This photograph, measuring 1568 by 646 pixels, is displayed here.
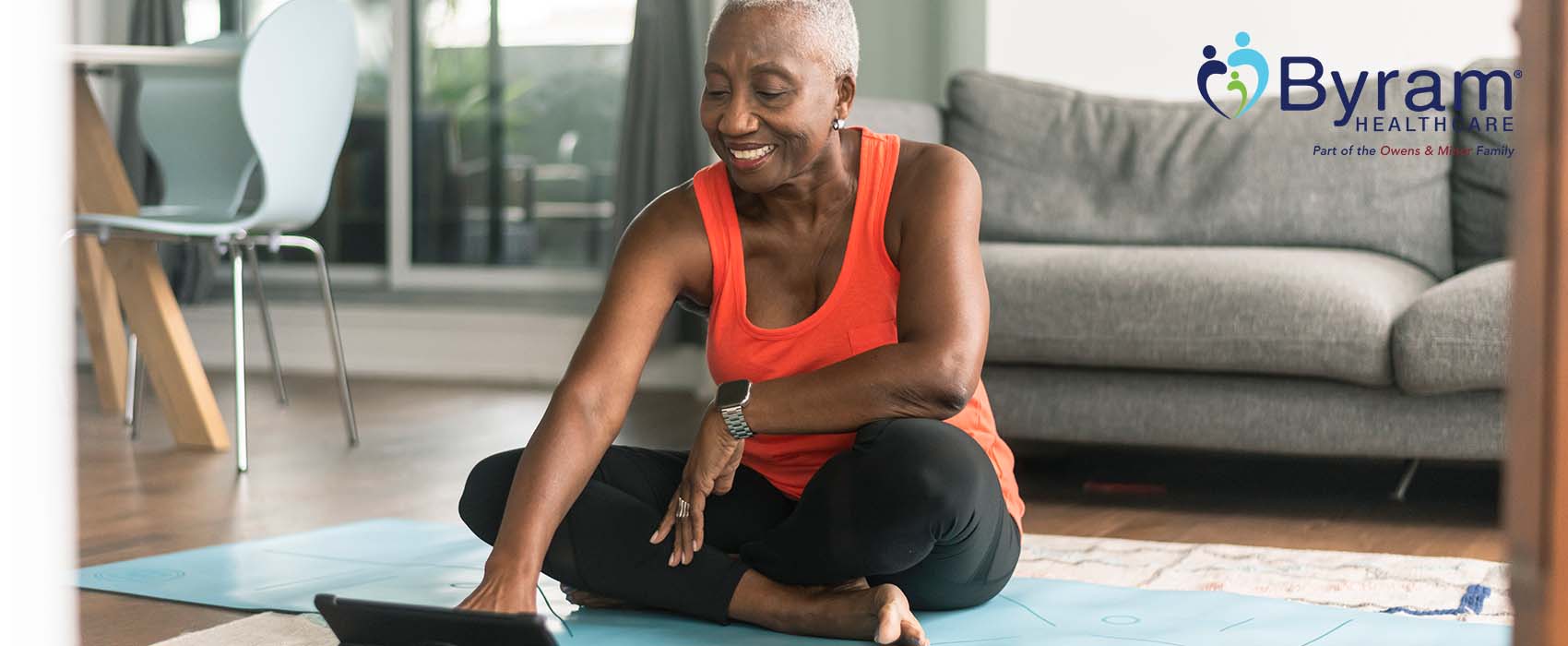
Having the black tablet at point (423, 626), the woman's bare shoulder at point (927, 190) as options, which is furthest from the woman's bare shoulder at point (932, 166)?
Result: the black tablet at point (423, 626)

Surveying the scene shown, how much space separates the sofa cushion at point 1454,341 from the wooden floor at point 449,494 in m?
0.24

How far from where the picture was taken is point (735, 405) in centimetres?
163

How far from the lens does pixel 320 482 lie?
300 centimetres

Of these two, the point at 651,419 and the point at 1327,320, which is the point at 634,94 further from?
the point at 1327,320

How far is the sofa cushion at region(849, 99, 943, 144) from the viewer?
313 centimetres

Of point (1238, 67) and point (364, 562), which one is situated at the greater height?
point (1238, 67)

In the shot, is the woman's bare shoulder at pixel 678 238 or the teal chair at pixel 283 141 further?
the teal chair at pixel 283 141

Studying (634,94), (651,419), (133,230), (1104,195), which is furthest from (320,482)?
(634,94)

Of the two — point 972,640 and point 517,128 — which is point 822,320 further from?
point 517,128

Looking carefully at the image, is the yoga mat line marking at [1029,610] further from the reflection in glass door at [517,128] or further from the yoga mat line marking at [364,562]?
the reflection in glass door at [517,128]

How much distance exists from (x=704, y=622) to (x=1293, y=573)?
85cm

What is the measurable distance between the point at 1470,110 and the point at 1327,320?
2.95ft

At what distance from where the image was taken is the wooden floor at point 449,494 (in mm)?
2398

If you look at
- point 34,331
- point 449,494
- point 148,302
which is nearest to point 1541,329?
point 34,331
